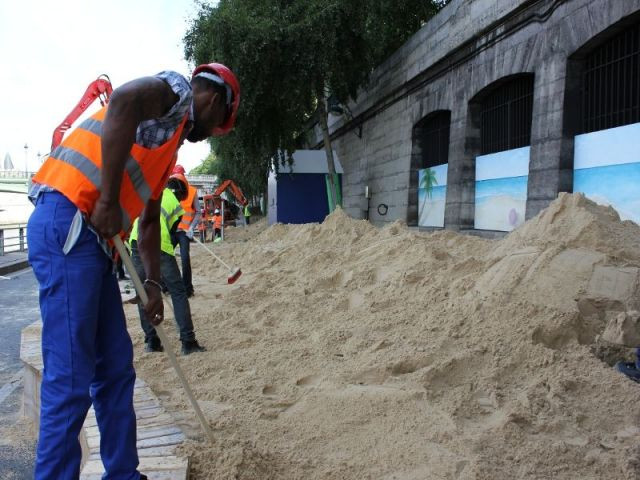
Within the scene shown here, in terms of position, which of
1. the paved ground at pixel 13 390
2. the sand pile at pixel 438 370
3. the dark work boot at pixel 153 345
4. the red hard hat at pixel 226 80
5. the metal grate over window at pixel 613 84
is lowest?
the paved ground at pixel 13 390

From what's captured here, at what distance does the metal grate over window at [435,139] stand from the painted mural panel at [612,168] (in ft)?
14.5

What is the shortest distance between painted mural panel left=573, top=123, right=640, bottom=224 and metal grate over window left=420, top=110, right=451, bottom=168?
14.5ft

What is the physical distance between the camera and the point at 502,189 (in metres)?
9.26

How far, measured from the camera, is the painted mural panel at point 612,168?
6434mm

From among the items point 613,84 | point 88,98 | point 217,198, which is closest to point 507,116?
point 613,84

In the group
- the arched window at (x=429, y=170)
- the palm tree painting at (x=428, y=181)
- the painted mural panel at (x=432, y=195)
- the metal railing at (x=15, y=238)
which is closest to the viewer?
the painted mural panel at (x=432, y=195)

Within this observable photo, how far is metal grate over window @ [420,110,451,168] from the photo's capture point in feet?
38.5

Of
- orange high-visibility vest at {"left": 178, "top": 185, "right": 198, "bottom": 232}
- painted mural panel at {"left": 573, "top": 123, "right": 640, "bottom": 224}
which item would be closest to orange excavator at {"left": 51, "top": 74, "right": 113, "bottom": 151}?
orange high-visibility vest at {"left": 178, "top": 185, "right": 198, "bottom": 232}

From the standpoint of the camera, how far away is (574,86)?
7398 millimetres

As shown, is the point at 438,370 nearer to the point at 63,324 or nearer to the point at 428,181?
the point at 63,324

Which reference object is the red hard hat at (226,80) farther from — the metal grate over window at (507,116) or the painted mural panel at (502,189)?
the metal grate over window at (507,116)

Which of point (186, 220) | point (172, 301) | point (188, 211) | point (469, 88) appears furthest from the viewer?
point (469, 88)

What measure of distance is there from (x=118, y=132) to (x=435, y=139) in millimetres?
11187

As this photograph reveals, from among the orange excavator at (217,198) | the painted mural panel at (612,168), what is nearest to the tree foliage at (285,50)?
the orange excavator at (217,198)
